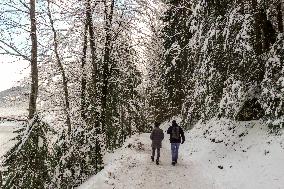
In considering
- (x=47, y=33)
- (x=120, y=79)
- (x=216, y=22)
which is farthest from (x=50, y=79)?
(x=216, y=22)

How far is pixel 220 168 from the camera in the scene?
1360 cm

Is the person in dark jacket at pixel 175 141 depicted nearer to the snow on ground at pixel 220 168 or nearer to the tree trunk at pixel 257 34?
the snow on ground at pixel 220 168

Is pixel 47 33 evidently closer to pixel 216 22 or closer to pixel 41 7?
pixel 41 7

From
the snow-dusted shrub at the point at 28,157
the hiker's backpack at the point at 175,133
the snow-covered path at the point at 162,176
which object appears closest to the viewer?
the snow-dusted shrub at the point at 28,157

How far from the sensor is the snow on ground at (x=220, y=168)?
11242 mm

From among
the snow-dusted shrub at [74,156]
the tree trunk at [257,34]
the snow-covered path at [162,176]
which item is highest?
the tree trunk at [257,34]

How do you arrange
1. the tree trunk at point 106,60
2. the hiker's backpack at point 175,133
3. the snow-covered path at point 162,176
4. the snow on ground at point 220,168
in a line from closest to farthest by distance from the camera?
the snow on ground at point 220,168 → the snow-covered path at point 162,176 → the tree trunk at point 106,60 → the hiker's backpack at point 175,133

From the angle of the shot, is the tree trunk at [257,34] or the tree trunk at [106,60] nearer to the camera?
the tree trunk at [257,34]

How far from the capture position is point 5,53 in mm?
12234

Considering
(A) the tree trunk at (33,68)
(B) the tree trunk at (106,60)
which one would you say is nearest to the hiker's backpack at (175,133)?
→ (B) the tree trunk at (106,60)

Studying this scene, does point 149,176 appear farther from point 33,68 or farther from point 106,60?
point 33,68

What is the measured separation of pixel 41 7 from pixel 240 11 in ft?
24.9

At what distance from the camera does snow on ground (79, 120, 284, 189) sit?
11242 millimetres

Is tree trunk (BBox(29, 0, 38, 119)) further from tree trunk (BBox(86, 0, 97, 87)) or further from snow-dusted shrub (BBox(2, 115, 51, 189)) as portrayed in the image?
tree trunk (BBox(86, 0, 97, 87))
